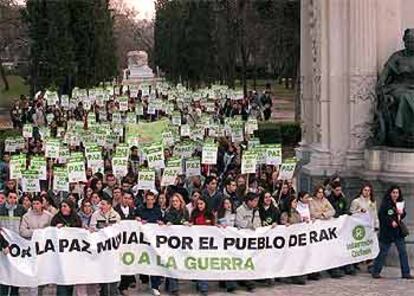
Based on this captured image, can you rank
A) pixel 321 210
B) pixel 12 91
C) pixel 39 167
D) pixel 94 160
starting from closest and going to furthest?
pixel 321 210
pixel 39 167
pixel 94 160
pixel 12 91

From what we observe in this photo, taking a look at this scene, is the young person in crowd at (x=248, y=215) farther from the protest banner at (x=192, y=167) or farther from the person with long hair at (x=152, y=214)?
the protest banner at (x=192, y=167)

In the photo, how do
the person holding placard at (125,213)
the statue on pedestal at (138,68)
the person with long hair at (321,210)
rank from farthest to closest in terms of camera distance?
the statue on pedestal at (138,68) → the person with long hair at (321,210) → the person holding placard at (125,213)

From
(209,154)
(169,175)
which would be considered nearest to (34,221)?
(169,175)

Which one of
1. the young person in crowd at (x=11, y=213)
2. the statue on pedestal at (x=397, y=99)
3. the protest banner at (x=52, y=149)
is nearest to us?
the young person in crowd at (x=11, y=213)

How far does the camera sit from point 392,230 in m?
14.9

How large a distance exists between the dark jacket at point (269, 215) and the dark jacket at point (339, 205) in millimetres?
1311

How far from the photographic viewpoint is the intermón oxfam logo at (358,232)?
15.0 m

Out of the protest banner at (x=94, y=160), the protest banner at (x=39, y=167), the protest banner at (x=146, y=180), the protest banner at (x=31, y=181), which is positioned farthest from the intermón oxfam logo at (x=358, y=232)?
the protest banner at (x=94, y=160)

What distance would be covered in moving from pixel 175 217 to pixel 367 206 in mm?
3237

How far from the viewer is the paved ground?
1404cm

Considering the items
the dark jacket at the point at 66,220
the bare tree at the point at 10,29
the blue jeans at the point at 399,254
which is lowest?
the blue jeans at the point at 399,254

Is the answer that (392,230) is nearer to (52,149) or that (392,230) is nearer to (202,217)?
(202,217)

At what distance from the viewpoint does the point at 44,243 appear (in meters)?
13.1

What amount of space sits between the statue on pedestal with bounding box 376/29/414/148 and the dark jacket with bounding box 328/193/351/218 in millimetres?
2144
